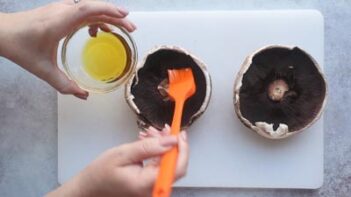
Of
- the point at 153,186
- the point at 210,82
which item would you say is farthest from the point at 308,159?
the point at 153,186

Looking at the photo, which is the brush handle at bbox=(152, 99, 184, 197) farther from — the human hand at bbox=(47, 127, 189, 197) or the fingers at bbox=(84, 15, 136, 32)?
the fingers at bbox=(84, 15, 136, 32)

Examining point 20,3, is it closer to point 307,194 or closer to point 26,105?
point 26,105

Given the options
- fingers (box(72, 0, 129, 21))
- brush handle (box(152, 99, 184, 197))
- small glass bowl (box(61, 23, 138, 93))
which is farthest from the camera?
small glass bowl (box(61, 23, 138, 93))

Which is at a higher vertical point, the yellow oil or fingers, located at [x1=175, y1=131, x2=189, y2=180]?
the yellow oil

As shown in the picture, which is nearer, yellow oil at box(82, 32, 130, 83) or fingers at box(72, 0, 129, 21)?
fingers at box(72, 0, 129, 21)

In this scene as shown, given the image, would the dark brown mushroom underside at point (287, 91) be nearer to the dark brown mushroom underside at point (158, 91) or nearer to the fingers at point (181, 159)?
the dark brown mushroom underside at point (158, 91)

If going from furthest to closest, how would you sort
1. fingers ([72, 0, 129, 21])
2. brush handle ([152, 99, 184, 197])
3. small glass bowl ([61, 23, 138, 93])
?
small glass bowl ([61, 23, 138, 93]) → fingers ([72, 0, 129, 21]) → brush handle ([152, 99, 184, 197])

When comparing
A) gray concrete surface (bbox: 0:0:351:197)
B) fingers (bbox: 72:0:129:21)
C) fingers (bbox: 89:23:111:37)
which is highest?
fingers (bbox: 72:0:129:21)

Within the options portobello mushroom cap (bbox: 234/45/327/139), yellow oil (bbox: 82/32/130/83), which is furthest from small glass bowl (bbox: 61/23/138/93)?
portobello mushroom cap (bbox: 234/45/327/139)
